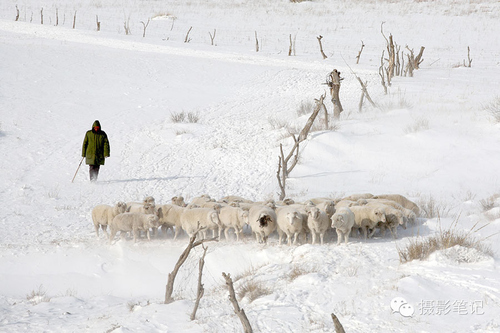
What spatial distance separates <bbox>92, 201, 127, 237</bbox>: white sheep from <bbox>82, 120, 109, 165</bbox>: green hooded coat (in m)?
4.24

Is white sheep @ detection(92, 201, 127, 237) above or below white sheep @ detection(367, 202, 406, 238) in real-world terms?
below

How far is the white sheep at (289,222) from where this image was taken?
27.8 ft

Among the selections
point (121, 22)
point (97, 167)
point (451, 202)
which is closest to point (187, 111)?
point (97, 167)

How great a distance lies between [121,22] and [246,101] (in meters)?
22.9

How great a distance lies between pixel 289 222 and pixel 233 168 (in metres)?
6.62

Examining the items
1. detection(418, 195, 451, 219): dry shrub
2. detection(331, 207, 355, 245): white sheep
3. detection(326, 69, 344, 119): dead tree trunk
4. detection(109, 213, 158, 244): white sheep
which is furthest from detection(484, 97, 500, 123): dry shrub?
detection(109, 213, 158, 244): white sheep

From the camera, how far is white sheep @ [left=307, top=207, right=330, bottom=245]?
846 centimetres

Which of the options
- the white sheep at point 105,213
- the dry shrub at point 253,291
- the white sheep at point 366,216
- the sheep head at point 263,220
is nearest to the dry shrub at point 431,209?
the white sheep at point 366,216

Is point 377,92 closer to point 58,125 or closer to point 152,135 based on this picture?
Answer: point 152,135

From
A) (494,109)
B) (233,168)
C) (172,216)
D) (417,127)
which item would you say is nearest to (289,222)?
(172,216)

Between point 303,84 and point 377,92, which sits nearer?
point 377,92

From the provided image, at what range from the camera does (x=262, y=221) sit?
876 cm

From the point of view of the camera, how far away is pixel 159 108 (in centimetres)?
2119

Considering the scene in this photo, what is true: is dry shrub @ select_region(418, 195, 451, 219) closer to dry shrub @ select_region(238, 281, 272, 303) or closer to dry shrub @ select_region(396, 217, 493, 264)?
dry shrub @ select_region(396, 217, 493, 264)
